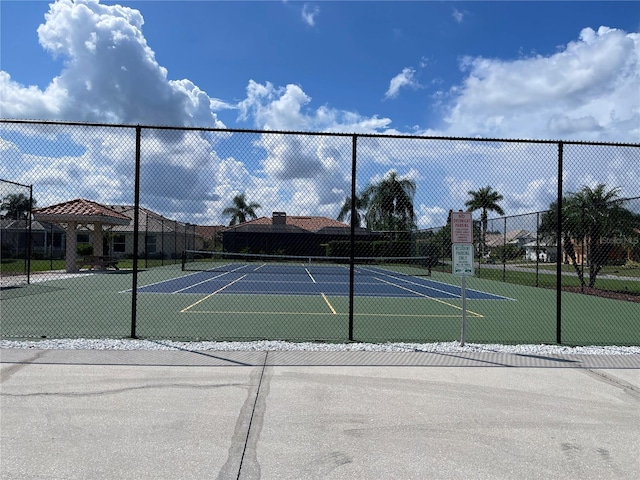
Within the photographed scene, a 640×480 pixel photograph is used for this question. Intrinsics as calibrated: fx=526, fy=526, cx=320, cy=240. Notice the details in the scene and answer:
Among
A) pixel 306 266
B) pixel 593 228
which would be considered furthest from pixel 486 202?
pixel 593 228

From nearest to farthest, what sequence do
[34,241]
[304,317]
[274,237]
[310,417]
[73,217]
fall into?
[310,417] → [304,317] → [73,217] → [274,237] → [34,241]

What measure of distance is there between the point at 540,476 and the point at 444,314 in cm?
924

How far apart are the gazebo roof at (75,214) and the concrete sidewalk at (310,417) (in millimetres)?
24150

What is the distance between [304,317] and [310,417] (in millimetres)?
6872

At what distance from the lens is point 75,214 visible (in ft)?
95.5

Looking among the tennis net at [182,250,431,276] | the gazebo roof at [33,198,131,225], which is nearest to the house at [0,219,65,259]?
the gazebo roof at [33,198,131,225]

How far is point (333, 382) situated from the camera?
242 inches

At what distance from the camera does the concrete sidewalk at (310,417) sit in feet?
13.1

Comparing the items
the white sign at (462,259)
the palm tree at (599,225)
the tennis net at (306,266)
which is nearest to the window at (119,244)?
the tennis net at (306,266)

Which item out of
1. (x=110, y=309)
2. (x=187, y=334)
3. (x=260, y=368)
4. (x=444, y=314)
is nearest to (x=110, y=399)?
(x=260, y=368)

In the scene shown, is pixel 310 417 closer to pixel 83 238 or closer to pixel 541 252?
pixel 541 252

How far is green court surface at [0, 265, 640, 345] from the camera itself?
9.27m

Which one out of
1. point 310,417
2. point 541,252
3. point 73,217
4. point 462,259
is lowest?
point 310,417

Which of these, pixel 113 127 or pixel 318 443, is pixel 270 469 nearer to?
pixel 318 443
